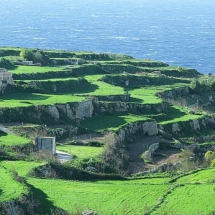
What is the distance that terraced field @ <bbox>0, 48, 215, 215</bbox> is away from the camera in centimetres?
3872

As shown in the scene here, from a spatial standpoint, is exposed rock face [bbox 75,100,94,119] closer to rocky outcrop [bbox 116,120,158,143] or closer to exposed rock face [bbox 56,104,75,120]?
exposed rock face [bbox 56,104,75,120]

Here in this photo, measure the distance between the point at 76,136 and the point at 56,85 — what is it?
17.6 m

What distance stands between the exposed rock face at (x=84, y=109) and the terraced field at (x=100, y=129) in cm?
9

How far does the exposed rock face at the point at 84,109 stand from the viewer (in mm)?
69688

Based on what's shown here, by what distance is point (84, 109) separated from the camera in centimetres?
7050

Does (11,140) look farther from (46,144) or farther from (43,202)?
(43,202)

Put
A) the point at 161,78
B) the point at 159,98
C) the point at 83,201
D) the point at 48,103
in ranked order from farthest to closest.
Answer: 1. the point at 161,78
2. the point at 159,98
3. the point at 48,103
4. the point at 83,201

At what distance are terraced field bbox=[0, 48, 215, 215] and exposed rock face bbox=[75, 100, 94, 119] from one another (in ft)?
0.31

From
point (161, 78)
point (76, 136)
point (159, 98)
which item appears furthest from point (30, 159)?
point (161, 78)

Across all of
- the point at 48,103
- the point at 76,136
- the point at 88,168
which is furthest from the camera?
the point at 48,103

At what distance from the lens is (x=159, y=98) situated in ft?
275

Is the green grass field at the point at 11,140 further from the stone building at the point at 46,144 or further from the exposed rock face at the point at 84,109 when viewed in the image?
Result: the exposed rock face at the point at 84,109

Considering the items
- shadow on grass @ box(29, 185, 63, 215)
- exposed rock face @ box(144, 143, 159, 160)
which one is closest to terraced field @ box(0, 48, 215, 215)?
shadow on grass @ box(29, 185, 63, 215)

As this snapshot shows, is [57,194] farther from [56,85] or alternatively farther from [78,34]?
[78,34]
